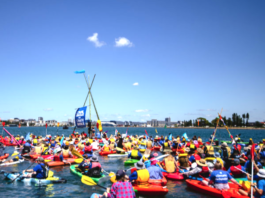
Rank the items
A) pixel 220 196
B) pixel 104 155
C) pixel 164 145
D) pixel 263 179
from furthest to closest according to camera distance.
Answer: pixel 164 145 → pixel 104 155 → pixel 220 196 → pixel 263 179

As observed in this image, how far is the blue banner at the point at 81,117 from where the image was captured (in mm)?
28297

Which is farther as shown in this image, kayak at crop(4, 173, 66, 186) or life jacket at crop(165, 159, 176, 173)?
life jacket at crop(165, 159, 176, 173)

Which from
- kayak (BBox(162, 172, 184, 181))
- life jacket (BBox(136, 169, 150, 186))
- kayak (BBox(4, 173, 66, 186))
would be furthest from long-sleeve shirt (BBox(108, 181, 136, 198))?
kayak (BBox(162, 172, 184, 181))

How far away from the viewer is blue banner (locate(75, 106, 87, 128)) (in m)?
28.3

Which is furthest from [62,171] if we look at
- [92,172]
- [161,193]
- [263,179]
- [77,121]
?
[77,121]

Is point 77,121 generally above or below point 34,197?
above

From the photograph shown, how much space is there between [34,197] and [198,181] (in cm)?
765

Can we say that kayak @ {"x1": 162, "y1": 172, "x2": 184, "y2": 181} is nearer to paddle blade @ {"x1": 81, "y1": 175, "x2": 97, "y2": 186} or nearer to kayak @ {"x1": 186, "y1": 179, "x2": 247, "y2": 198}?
kayak @ {"x1": 186, "y1": 179, "x2": 247, "y2": 198}

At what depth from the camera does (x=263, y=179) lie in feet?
22.4

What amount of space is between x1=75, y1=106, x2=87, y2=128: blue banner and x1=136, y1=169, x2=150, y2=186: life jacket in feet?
66.5

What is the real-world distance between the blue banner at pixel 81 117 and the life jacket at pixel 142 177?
2028cm

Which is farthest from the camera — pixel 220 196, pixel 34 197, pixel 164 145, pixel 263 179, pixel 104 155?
pixel 164 145

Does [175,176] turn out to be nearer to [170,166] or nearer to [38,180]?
[170,166]

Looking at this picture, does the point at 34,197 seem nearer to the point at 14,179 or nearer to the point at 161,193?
the point at 14,179
